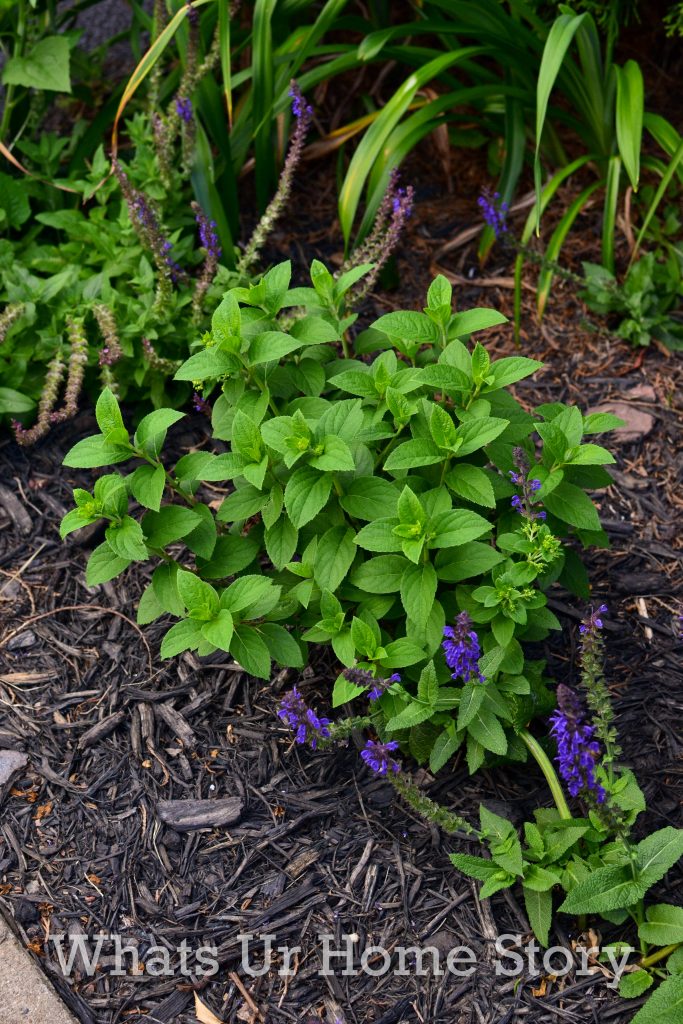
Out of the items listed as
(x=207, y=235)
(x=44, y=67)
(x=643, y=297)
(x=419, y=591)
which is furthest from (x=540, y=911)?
(x=44, y=67)

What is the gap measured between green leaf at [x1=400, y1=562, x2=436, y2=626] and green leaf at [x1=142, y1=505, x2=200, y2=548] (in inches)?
19.0

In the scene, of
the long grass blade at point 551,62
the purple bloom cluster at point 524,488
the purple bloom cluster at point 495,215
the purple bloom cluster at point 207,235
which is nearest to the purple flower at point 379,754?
the purple bloom cluster at point 524,488

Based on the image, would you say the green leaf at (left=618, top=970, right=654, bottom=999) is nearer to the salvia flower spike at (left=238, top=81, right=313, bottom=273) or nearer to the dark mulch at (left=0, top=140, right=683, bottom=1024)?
the dark mulch at (left=0, top=140, right=683, bottom=1024)

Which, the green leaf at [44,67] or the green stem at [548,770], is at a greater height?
the green leaf at [44,67]

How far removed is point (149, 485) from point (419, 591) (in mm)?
636

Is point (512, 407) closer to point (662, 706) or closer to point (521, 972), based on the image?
point (662, 706)

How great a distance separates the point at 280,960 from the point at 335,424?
119 cm

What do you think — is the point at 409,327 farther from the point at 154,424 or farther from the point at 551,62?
the point at 551,62

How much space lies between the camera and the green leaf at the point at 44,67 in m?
3.19

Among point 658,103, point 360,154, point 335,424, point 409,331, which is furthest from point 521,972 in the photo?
point 658,103

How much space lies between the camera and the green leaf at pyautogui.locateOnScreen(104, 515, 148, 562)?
2113mm

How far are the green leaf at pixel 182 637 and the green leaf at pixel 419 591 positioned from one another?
0.46 meters

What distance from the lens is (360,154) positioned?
3328mm

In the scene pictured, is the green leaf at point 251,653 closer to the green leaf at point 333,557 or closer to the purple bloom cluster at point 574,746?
the green leaf at point 333,557
